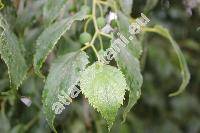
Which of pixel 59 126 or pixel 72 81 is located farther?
pixel 59 126

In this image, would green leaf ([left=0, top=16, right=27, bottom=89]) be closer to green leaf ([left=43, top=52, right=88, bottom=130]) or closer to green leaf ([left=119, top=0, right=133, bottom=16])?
green leaf ([left=43, top=52, right=88, bottom=130])

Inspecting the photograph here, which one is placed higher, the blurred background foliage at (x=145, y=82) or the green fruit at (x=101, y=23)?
the green fruit at (x=101, y=23)

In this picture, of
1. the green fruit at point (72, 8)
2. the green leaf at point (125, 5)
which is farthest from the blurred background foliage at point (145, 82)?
the green leaf at point (125, 5)

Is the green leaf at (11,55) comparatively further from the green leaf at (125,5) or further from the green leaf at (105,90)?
the green leaf at (125,5)

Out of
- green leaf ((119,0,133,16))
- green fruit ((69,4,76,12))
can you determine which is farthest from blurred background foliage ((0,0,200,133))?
green leaf ((119,0,133,16))

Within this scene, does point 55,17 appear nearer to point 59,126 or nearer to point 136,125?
point 59,126

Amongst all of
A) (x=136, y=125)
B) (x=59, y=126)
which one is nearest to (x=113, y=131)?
(x=136, y=125)
